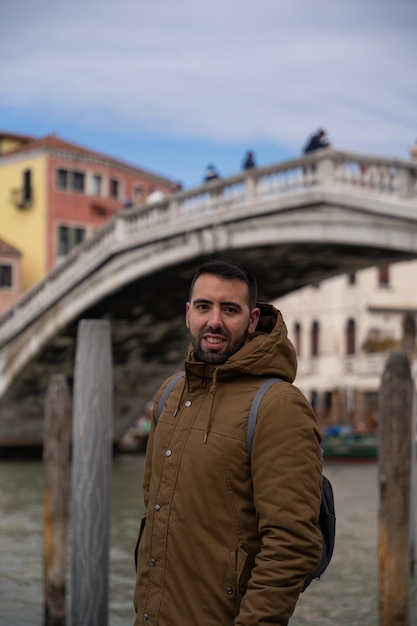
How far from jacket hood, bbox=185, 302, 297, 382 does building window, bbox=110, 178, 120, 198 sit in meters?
18.0

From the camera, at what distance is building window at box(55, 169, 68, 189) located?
18531mm

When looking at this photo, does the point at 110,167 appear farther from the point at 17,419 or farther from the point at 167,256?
the point at 167,256

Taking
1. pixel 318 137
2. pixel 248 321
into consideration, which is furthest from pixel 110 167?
pixel 248 321

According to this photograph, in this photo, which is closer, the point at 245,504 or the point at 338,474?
the point at 245,504

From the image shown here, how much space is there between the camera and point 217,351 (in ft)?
5.28

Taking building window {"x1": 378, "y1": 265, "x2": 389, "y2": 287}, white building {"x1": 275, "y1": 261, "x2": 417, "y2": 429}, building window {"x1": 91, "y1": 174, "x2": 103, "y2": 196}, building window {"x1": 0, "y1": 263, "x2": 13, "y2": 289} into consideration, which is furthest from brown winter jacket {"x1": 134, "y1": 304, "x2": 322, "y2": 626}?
building window {"x1": 378, "y1": 265, "x2": 389, "y2": 287}

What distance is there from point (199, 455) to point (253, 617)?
0.25 metres

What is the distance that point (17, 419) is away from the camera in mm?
14938

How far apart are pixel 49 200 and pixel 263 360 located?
17192 millimetres

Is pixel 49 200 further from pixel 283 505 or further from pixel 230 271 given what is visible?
pixel 283 505

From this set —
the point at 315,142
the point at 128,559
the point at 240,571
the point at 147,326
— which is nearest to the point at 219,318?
the point at 240,571

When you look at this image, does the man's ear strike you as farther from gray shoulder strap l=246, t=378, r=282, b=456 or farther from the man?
gray shoulder strap l=246, t=378, r=282, b=456

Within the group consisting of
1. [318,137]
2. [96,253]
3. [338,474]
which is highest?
[318,137]

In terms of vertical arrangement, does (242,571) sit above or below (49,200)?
below
